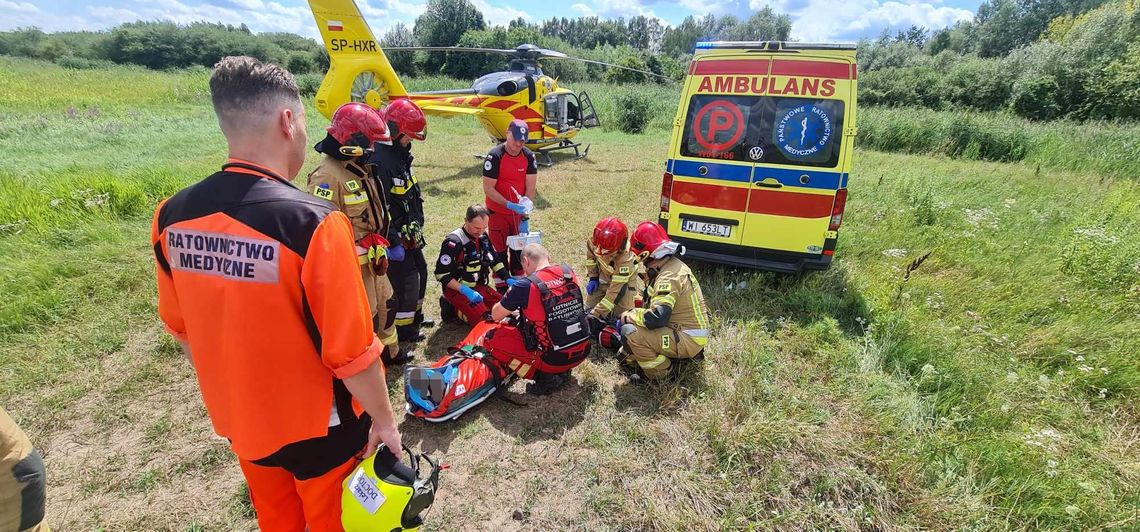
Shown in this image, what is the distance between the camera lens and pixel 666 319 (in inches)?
147

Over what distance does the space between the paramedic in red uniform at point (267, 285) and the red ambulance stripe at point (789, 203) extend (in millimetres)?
4692

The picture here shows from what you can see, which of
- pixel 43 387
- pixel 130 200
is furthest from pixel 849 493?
pixel 130 200

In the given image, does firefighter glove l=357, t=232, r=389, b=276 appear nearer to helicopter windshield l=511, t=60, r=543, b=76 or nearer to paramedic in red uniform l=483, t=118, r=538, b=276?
paramedic in red uniform l=483, t=118, r=538, b=276

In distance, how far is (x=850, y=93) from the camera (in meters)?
4.81

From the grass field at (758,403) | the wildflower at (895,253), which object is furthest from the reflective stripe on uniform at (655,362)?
the wildflower at (895,253)

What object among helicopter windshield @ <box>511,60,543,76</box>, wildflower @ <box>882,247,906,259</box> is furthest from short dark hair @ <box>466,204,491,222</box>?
helicopter windshield @ <box>511,60,543,76</box>

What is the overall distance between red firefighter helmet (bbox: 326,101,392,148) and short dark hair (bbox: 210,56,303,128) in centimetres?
209

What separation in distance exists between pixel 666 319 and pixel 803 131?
111 inches

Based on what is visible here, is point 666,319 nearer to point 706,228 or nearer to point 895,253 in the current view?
point 706,228

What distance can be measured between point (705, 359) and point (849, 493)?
5.10 ft

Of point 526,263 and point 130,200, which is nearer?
point 526,263

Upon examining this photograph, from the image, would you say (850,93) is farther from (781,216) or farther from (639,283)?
(639,283)

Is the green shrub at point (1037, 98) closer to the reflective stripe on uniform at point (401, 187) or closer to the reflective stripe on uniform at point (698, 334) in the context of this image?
the reflective stripe on uniform at point (698, 334)

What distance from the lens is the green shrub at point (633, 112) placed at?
1862 cm
